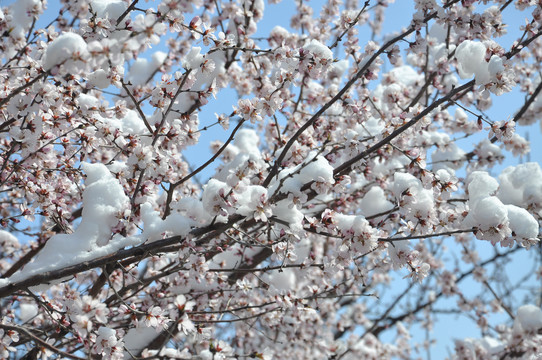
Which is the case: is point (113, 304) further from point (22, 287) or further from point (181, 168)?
point (181, 168)

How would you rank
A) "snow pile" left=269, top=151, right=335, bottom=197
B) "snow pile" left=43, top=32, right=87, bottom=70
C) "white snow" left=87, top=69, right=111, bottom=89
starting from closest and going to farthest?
"snow pile" left=43, top=32, right=87, bottom=70 → "snow pile" left=269, top=151, right=335, bottom=197 → "white snow" left=87, top=69, right=111, bottom=89

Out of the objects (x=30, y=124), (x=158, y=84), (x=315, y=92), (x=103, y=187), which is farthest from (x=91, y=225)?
(x=315, y=92)

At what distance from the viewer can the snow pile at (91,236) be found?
7.86 feet

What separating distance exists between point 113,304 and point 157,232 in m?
1.13

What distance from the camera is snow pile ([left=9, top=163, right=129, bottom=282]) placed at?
2.39 metres

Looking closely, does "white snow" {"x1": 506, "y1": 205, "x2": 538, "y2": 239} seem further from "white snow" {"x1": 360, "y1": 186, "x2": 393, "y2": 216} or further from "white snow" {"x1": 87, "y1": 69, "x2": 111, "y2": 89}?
"white snow" {"x1": 87, "y1": 69, "x2": 111, "y2": 89}

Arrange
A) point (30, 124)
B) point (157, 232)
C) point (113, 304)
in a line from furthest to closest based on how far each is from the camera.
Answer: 1. point (113, 304)
2. point (30, 124)
3. point (157, 232)

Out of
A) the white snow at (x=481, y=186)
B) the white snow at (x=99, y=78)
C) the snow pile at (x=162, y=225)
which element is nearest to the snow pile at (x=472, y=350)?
the white snow at (x=481, y=186)

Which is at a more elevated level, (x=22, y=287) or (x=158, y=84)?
(x=158, y=84)

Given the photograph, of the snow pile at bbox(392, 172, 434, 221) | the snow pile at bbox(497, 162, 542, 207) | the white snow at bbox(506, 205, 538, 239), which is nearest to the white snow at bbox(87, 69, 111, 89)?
the snow pile at bbox(392, 172, 434, 221)

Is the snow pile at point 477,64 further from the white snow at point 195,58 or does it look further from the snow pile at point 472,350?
the snow pile at point 472,350

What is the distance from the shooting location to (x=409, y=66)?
6211mm

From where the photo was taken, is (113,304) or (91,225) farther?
(113,304)

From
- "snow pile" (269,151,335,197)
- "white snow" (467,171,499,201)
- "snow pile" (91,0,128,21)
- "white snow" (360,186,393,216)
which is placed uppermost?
"snow pile" (91,0,128,21)
